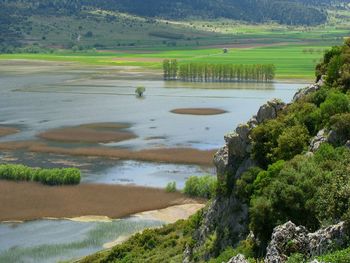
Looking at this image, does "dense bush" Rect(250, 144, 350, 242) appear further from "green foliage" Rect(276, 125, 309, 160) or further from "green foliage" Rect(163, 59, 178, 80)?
"green foliage" Rect(163, 59, 178, 80)

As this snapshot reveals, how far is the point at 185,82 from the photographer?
536 feet

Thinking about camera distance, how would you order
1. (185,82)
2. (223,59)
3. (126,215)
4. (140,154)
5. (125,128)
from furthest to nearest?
(223,59) → (185,82) → (125,128) → (140,154) → (126,215)

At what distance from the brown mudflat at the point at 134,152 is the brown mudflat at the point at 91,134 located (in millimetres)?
4660

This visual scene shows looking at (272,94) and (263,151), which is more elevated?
(263,151)

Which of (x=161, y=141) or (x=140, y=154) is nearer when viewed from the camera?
(x=140, y=154)

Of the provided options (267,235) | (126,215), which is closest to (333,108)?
(267,235)

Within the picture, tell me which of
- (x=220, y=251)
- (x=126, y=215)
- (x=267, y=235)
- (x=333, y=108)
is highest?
(x=333, y=108)

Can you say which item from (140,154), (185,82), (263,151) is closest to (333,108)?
(263,151)

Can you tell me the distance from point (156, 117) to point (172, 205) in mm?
48633

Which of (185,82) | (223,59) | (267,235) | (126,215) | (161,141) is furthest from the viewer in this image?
(223,59)

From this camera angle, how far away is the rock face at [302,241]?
17219mm

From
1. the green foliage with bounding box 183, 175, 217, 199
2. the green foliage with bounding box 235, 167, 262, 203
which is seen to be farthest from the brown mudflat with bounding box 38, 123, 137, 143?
the green foliage with bounding box 235, 167, 262, 203

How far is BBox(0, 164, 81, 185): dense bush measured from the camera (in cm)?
6700

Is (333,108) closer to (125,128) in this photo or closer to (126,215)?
(126,215)
